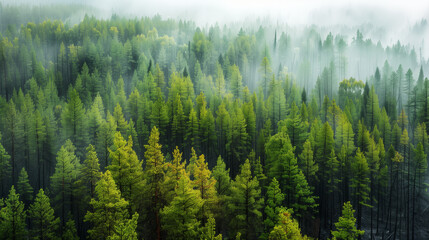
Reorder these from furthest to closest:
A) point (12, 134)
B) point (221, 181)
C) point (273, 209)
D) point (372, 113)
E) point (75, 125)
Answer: point (372, 113) → point (75, 125) → point (12, 134) → point (221, 181) → point (273, 209)

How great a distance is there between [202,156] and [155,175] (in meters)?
4.97

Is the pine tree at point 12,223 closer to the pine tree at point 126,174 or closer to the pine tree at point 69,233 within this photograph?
the pine tree at point 69,233

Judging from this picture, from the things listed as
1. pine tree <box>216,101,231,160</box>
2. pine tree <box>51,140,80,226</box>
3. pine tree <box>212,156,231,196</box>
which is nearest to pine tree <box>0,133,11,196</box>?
pine tree <box>51,140,80,226</box>

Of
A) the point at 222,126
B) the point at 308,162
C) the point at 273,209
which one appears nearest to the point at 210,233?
the point at 273,209

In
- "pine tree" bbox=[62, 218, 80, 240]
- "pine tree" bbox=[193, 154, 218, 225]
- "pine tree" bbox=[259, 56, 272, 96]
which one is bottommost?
"pine tree" bbox=[62, 218, 80, 240]

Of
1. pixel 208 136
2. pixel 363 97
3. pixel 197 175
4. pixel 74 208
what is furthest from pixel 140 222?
pixel 363 97

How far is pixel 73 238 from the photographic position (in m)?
32.4

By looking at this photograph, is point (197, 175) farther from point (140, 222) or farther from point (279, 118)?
point (279, 118)

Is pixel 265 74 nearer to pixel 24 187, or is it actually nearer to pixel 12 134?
pixel 12 134

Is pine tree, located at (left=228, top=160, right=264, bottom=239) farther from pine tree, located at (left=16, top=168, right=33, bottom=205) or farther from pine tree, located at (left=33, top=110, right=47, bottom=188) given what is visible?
pine tree, located at (left=33, top=110, right=47, bottom=188)

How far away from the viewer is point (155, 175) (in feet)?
101

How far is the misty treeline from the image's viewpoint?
3028 cm

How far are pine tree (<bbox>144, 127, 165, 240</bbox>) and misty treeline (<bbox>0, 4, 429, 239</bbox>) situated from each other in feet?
0.44

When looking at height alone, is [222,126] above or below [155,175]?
below
